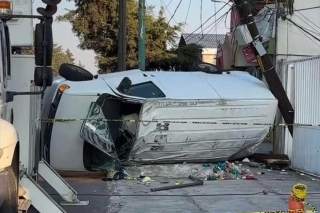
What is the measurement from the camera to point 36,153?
25.1 ft

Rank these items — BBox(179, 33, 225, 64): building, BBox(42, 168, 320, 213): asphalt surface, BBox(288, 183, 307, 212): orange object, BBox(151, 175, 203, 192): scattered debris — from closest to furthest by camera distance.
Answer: BBox(288, 183, 307, 212): orange object → BBox(42, 168, 320, 213): asphalt surface → BBox(151, 175, 203, 192): scattered debris → BBox(179, 33, 225, 64): building

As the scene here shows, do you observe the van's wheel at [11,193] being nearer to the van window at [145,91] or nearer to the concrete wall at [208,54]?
the van window at [145,91]

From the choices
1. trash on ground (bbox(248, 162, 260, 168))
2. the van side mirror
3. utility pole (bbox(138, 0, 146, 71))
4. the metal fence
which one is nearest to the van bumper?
the van side mirror

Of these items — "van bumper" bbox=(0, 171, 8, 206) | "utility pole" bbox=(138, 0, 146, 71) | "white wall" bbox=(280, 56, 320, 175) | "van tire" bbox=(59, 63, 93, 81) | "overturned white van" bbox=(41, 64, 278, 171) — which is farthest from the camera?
"utility pole" bbox=(138, 0, 146, 71)

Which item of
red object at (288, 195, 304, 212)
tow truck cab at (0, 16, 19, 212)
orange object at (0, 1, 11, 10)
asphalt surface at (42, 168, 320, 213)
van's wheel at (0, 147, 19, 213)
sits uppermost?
orange object at (0, 1, 11, 10)

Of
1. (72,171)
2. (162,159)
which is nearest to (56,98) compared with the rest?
(72,171)

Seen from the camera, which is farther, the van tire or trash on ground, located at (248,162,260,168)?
trash on ground, located at (248,162,260,168)

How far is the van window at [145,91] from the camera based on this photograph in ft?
38.1

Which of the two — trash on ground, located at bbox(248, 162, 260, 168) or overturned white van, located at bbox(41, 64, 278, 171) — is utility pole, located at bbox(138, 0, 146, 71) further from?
trash on ground, located at bbox(248, 162, 260, 168)

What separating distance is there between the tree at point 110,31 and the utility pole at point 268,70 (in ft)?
51.2

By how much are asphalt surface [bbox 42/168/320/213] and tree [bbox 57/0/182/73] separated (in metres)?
18.7

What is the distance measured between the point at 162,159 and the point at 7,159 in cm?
785

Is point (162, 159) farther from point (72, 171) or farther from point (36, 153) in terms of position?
point (36, 153)

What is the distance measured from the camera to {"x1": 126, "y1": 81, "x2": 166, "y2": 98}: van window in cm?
1162
